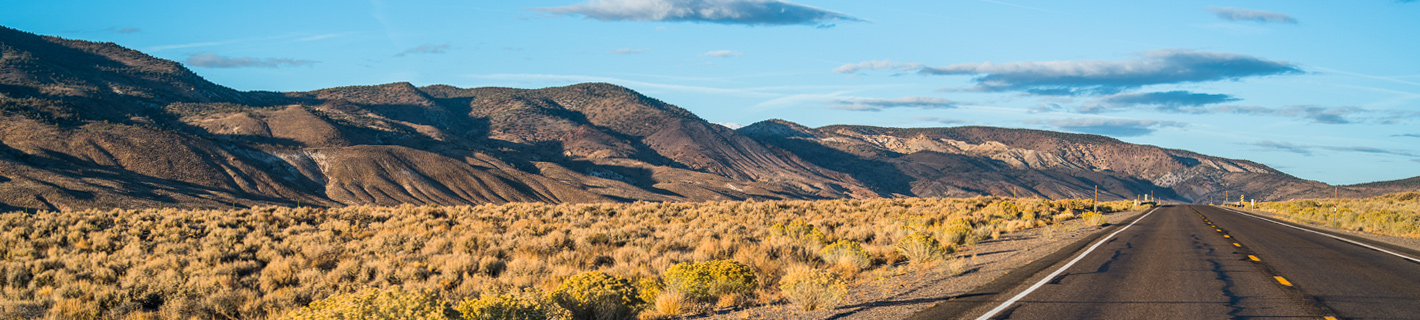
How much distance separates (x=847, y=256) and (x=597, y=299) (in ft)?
21.1

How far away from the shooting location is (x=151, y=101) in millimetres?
95438

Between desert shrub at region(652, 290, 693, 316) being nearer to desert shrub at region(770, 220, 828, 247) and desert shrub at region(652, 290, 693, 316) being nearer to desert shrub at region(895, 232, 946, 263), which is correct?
desert shrub at region(895, 232, 946, 263)

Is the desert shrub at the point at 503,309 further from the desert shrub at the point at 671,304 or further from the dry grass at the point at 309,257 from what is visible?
the desert shrub at the point at 671,304

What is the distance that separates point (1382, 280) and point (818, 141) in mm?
171795

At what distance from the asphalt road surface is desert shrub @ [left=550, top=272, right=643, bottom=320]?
3357mm

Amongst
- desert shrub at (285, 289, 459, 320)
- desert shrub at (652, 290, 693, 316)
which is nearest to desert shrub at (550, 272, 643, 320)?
desert shrub at (652, 290, 693, 316)

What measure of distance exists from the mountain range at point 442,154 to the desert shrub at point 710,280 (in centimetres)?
4939

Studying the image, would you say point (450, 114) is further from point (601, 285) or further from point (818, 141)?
point (601, 285)

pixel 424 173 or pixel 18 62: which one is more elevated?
pixel 18 62

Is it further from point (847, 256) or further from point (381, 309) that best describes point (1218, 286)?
point (381, 309)

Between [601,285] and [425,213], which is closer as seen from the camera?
[601,285]

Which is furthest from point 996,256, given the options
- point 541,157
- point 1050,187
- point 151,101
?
point 1050,187

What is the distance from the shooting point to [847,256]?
46.1 feet

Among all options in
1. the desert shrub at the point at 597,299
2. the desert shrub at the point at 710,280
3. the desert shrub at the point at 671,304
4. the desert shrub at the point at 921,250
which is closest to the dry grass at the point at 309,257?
the desert shrub at the point at 671,304
